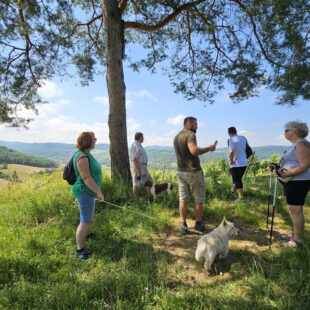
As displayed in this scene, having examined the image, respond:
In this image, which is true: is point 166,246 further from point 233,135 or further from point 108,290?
point 233,135

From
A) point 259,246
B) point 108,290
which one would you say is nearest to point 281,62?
point 259,246

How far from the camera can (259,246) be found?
427 cm

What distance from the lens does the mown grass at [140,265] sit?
2.94 m

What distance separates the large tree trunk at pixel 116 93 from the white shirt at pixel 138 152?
526 millimetres

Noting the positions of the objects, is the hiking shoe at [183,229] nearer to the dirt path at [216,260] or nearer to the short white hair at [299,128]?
the dirt path at [216,260]

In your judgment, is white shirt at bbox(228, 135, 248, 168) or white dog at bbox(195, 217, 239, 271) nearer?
white dog at bbox(195, 217, 239, 271)

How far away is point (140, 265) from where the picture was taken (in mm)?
3738

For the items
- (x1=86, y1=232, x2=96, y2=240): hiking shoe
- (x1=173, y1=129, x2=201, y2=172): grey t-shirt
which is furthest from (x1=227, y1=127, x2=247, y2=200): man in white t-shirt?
(x1=86, y1=232, x2=96, y2=240): hiking shoe

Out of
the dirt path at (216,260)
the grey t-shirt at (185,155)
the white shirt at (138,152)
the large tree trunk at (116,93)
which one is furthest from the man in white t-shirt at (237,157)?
the large tree trunk at (116,93)

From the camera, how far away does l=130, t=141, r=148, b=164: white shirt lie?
6.85m

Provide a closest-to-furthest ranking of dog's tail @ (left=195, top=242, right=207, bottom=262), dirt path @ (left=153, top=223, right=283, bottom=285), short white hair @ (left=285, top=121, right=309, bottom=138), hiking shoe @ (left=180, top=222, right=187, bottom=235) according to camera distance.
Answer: dirt path @ (left=153, top=223, right=283, bottom=285)
dog's tail @ (left=195, top=242, right=207, bottom=262)
short white hair @ (left=285, top=121, right=309, bottom=138)
hiking shoe @ (left=180, top=222, right=187, bottom=235)

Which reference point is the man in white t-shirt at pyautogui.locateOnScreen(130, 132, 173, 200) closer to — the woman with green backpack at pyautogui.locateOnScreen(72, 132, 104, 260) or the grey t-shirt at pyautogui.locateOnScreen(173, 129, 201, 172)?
the grey t-shirt at pyautogui.locateOnScreen(173, 129, 201, 172)

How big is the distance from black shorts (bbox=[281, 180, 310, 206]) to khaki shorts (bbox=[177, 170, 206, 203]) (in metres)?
1.35

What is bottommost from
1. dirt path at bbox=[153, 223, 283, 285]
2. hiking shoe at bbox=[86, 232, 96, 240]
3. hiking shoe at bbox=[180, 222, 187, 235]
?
dirt path at bbox=[153, 223, 283, 285]
